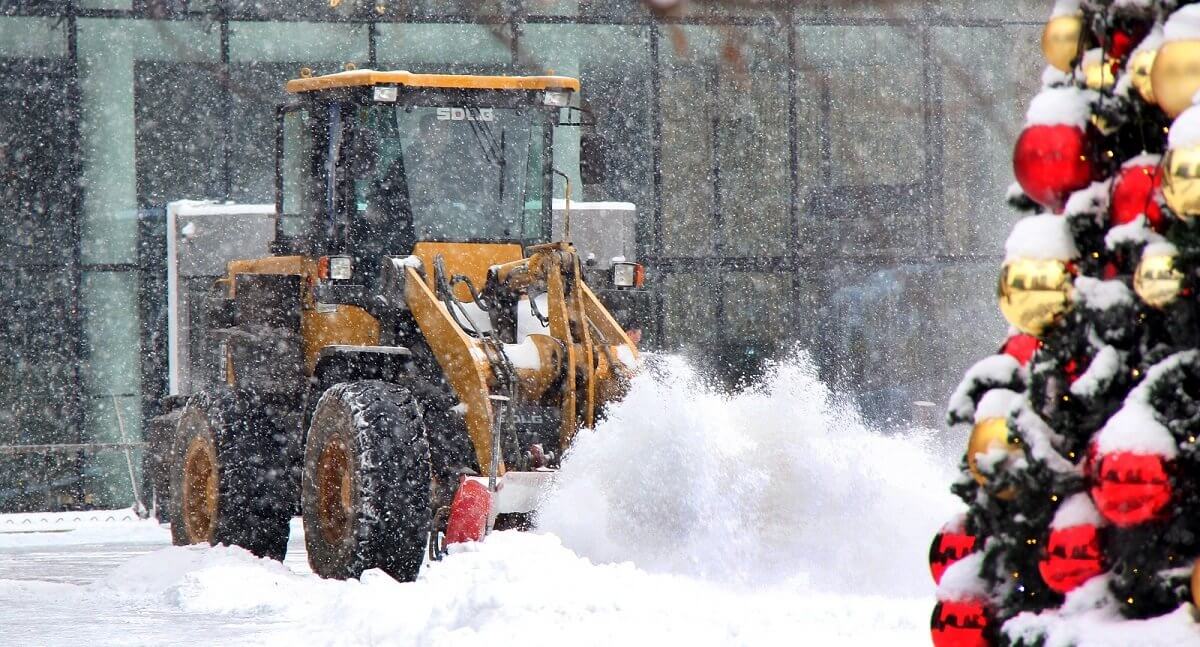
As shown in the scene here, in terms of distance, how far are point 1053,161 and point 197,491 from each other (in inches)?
339

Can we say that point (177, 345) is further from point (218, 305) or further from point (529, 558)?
point (529, 558)

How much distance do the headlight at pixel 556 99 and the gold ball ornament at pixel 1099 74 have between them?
732 cm

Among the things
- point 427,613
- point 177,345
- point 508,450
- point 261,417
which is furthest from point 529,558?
point 177,345

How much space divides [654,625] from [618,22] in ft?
41.4

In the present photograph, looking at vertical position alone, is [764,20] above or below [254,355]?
above

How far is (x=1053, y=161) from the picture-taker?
79.7 inches

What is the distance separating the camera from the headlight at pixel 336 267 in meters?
8.62

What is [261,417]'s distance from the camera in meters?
9.42

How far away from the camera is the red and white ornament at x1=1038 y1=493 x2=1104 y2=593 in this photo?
1.92 meters

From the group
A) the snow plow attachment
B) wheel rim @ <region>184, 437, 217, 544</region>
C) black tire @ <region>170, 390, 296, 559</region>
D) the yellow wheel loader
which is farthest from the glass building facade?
the snow plow attachment

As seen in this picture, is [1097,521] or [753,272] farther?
[753,272]

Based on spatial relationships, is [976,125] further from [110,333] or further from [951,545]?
[951,545]

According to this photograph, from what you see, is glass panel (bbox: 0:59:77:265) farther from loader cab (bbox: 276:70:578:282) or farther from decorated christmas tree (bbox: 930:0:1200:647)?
decorated christmas tree (bbox: 930:0:1200:647)

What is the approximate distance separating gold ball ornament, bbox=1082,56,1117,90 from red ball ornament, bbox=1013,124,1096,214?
75 millimetres
